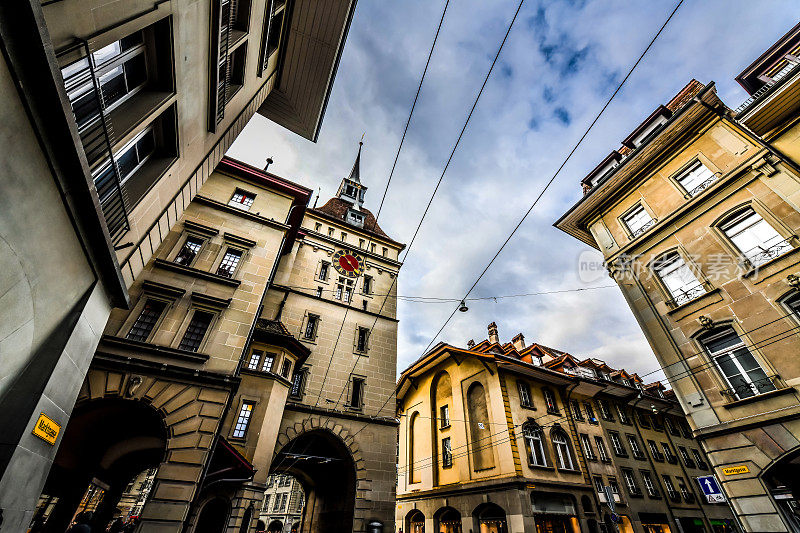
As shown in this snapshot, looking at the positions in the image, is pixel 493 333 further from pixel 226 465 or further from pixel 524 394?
pixel 226 465

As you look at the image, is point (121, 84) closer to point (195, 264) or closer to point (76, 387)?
point (76, 387)

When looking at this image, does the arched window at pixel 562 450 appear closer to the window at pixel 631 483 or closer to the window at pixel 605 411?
the window at pixel 631 483

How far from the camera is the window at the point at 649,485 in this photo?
2348cm

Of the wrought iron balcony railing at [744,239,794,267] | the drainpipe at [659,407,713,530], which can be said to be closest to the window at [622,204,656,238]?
the wrought iron balcony railing at [744,239,794,267]

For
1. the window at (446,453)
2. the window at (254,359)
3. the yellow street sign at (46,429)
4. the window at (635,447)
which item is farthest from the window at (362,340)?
the window at (635,447)

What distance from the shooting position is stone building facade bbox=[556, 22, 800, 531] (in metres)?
10.1

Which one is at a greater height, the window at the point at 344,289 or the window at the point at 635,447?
the window at the point at 344,289

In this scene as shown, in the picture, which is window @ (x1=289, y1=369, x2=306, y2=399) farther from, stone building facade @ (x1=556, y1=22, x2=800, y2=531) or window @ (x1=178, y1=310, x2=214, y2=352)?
stone building facade @ (x1=556, y1=22, x2=800, y2=531)

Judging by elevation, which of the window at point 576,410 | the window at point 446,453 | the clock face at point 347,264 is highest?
the clock face at point 347,264

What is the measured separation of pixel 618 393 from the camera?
88.0 ft

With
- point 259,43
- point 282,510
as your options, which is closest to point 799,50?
point 259,43

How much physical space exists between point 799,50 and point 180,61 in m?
22.6

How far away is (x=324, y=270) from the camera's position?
25469 millimetres

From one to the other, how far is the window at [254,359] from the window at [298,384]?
359 centimetres
